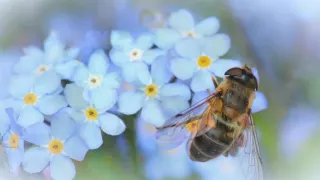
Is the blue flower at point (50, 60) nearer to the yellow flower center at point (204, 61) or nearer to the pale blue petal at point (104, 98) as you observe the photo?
the pale blue petal at point (104, 98)

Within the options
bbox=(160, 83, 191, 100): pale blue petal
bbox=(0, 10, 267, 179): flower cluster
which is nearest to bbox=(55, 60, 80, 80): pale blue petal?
bbox=(0, 10, 267, 179): flower cluster

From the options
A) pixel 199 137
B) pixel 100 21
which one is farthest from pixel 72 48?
pixel 199 137

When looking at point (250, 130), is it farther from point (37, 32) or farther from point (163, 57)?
point (37, 32)

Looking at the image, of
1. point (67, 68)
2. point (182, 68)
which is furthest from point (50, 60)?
point (182, 68)

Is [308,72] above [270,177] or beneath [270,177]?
above

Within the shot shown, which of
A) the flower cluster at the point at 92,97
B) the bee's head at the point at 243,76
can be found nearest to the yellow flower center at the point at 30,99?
the flower cluster at the point at 92,97

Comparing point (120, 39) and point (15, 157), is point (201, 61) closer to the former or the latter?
point (120, 39)
